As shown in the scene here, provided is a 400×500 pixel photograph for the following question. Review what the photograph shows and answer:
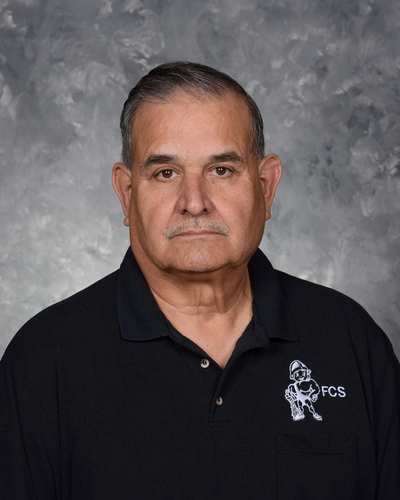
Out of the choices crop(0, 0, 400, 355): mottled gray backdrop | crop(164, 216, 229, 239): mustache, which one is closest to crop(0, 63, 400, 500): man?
crop(164, 216, 229, 239): mustache

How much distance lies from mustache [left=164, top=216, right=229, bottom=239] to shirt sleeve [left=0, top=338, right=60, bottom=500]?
568 mm

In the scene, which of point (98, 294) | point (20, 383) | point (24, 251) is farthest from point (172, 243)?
point (24, 251)

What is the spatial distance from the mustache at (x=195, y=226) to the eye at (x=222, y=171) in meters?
0.16

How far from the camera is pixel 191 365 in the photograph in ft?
9.51

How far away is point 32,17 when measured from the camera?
179 inches

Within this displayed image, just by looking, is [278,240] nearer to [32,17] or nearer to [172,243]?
[32,17]

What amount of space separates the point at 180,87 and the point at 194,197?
1.20 feet

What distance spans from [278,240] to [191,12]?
47.8 inches

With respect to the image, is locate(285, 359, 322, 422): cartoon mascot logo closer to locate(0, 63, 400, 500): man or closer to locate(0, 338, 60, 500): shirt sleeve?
locate(0, 63, 400, 500): man

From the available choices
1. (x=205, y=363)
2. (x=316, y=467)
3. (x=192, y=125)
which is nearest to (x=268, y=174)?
(x=192, y=125)

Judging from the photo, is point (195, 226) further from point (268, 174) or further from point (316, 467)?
point (316, 467)

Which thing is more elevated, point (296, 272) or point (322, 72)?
point (322, 72)

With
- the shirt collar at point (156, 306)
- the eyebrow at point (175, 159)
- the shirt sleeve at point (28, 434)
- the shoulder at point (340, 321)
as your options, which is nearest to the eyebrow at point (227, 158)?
the eyebrow at point (175, 159)

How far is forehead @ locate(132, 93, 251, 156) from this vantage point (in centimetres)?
288
